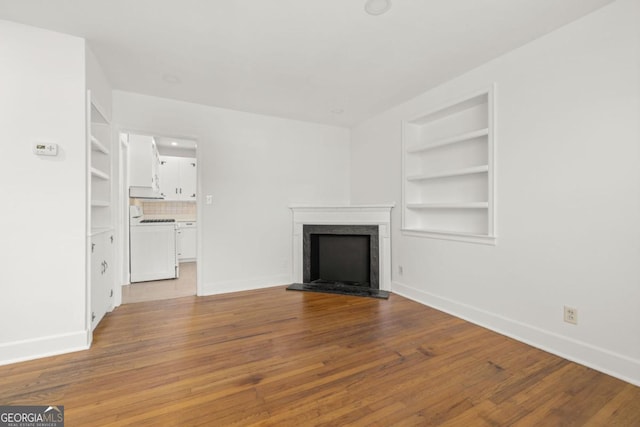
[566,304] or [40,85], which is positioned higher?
[40,85]

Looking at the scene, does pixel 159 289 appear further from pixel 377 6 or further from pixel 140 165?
pixel 377 6

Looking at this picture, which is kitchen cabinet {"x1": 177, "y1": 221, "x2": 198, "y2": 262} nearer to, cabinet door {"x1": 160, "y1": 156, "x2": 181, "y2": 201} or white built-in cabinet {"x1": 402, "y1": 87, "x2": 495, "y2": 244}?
cabinet door {"x1": 160, "y1": 156, "x2": 181, "y2": 201}

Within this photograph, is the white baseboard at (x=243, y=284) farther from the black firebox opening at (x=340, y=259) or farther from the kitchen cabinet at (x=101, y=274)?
the kitchen cabinet at (x=101, y=274)

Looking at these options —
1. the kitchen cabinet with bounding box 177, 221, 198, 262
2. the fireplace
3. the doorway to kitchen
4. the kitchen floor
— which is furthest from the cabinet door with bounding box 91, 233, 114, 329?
the kitchen cabinet with bounding box 177, 221, 198, 262

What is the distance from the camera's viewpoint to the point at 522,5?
191 centimetres

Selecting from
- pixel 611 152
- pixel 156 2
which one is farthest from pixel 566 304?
pixel 156 2

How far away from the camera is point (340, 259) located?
4.13 metres

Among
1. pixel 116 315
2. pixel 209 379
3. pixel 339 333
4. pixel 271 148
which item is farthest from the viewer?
pixel 271 148

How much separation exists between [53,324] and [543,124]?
13.8 ft

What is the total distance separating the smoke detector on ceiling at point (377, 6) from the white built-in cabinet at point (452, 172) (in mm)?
1371

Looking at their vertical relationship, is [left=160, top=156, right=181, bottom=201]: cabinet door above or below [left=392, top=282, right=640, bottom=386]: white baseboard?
above

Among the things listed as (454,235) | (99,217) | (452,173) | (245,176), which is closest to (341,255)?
(454,235)

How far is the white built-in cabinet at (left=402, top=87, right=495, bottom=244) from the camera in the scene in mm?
2771

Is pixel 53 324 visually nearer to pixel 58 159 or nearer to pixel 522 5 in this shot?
pixel 58 159
